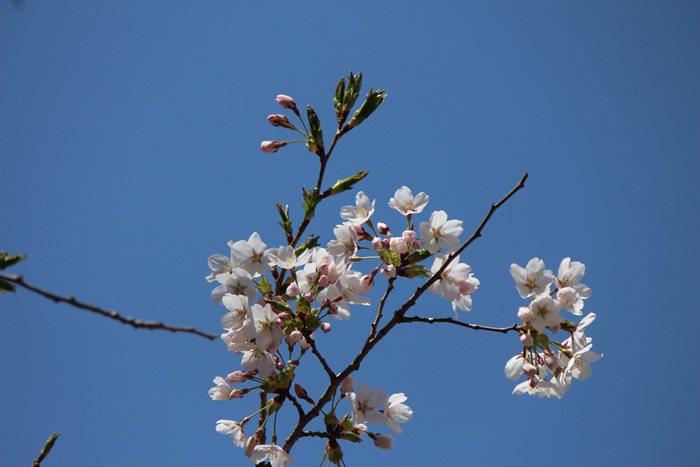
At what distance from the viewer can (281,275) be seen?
218cm

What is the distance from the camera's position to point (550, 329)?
205 cm

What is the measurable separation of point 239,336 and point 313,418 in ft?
1.45

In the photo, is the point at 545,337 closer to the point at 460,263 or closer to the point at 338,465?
the point at 460,263

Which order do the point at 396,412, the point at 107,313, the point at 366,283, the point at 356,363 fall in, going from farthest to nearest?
1. the point at 396,412
2. the point at 366,283
3. the point at 356,363
4. the point at 107,313

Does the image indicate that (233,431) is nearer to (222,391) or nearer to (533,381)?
(222,391)

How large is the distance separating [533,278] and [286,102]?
134 cm

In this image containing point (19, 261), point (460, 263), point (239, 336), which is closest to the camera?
point (19, 261)

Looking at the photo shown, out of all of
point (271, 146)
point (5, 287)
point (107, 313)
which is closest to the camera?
point (107, 313)

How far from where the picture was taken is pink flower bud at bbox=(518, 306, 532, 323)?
2.03 metres

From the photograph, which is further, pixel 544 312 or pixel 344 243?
pixel 344 243

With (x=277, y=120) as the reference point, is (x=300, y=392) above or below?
below

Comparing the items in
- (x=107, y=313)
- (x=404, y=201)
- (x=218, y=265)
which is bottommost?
(x=107, y=313)

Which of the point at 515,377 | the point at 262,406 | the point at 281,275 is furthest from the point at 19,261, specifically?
the point at 515,377

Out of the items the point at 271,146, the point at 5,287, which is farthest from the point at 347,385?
the point at 5,287
